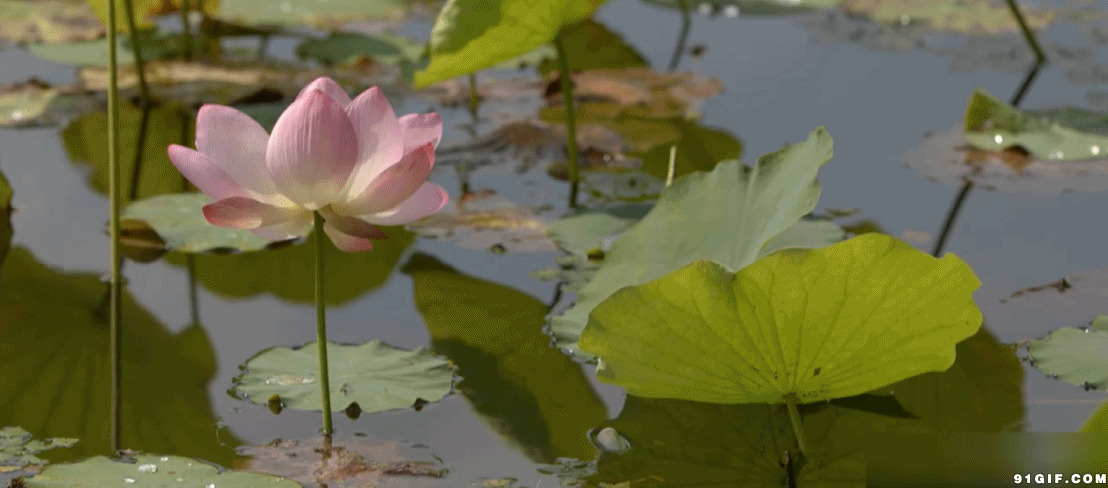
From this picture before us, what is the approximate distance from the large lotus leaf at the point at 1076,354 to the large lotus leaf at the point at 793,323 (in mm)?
254

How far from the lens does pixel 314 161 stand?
3.05 feet

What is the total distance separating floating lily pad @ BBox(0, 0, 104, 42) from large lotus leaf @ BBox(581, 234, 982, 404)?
2124 mm

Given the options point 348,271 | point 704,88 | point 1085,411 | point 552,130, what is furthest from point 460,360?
point 704,88

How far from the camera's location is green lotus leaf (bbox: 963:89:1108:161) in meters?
1.86

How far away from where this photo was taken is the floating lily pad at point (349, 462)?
996mm

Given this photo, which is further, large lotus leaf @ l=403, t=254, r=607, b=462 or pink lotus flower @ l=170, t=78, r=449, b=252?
large lotus leaf @ l=403, t=254, r=607, b=462

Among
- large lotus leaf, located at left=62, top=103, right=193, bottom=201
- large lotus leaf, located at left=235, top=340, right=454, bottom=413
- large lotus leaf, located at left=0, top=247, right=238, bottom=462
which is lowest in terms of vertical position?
large lotus leaf, located at left=62, top=103, right=193, bottom=201

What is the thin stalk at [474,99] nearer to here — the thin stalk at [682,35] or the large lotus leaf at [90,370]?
the thin stalk at [682,35]

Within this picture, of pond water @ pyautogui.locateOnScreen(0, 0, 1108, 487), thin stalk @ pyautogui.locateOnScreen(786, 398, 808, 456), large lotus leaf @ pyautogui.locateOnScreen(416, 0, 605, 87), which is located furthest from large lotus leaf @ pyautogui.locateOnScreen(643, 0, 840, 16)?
thin stalk @ pyautogui.locateOnScreen(786, 398, 808, 456)

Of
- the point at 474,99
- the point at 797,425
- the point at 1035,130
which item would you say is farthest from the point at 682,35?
the point at 797,425

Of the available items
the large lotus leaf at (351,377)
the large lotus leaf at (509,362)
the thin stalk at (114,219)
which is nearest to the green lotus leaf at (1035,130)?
the large lotus leaf at (509,362)

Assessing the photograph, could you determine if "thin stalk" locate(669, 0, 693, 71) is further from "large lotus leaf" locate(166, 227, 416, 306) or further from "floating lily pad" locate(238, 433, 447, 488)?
"floating lily pad" locate(238, 433, 447, 488)

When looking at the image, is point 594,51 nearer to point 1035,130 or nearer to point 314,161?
point 1035,130

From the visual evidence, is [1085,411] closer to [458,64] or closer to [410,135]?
[410,135]
